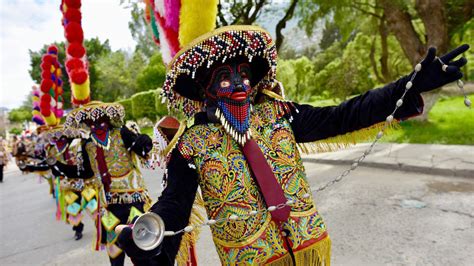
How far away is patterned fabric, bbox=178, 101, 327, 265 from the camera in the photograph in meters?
1.56

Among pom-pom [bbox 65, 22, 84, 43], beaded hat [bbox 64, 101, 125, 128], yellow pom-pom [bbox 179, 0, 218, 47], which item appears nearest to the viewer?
yellow pom-pom [bbox 179, 0, 218, 47]

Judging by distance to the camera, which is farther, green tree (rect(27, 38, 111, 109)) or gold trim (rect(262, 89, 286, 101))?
green tree (rect(27, 38, 111, 109))

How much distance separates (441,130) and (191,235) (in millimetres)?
8565

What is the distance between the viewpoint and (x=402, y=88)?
140cm

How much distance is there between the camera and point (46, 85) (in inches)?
253

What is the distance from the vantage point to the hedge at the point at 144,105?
78.3ft

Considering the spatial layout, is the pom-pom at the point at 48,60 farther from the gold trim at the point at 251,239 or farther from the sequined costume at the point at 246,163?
the gold trim at the point at 251,239

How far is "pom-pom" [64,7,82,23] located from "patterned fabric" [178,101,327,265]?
2.89m

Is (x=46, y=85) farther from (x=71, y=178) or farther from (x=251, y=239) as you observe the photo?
(x=251, y=239)

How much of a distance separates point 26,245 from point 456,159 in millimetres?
7200

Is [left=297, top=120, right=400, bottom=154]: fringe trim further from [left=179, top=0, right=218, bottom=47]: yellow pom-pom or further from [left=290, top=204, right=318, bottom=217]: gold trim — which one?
[left=179, top=0, right=218, bottom=47]: yellow pom-pom

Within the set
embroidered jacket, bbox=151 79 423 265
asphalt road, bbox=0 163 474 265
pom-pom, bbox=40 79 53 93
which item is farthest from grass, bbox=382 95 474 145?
pom-pom, bbox=40 79 53 93

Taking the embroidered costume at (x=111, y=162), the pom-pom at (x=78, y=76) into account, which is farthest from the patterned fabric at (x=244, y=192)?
the pom-pom at (x=78, y=76)

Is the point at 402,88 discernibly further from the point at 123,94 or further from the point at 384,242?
the point at 123,94
